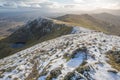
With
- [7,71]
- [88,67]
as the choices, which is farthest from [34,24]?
[88,67]

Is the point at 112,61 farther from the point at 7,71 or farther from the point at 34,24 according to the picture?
the point at 34,24

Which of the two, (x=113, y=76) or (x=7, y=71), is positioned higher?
(x=113, y=76)

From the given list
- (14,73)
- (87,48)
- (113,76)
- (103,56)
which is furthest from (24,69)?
(113,76)

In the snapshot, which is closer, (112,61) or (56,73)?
(56,73)

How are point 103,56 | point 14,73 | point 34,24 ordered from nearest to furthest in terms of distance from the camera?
point 103,56 < point 14,73 < point 34,24

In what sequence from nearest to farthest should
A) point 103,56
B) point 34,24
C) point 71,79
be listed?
point 71,79
point 103,56
point 34,24

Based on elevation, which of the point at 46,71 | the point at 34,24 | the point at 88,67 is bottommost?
the point at 34,24

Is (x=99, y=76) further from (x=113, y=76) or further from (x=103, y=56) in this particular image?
(x=103, y=56)

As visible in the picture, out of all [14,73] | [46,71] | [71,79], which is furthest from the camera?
[14,73]

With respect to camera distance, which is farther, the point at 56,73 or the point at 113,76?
the point at 56,73
